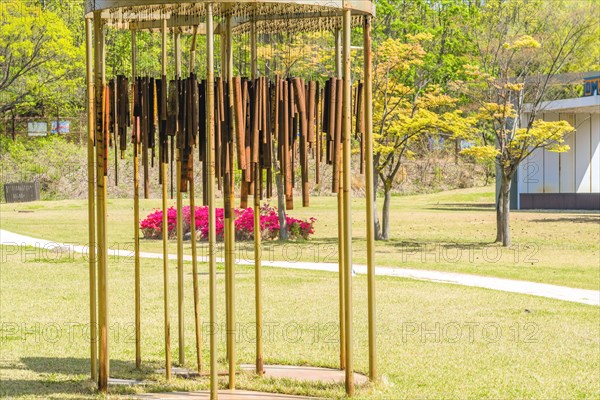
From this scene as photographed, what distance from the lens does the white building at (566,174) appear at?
41844 mm

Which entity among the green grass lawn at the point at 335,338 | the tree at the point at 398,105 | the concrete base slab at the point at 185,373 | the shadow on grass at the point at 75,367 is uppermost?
the tree at the point at 398,105

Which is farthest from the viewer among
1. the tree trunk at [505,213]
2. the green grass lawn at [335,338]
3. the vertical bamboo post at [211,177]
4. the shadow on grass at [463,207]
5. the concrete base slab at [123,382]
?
the shadow on grass at [463,207]

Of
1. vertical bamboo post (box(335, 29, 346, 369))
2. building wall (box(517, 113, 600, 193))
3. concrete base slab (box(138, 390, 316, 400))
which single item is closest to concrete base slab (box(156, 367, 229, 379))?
concrete base slab (box(138, 390, 316, 400))

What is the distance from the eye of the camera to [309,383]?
7.73m

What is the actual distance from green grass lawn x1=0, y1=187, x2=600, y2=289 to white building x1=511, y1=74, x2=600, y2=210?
1.80 metres

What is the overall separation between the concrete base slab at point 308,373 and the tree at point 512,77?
17.1 metres

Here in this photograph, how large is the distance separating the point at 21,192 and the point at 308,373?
39124 millimetres

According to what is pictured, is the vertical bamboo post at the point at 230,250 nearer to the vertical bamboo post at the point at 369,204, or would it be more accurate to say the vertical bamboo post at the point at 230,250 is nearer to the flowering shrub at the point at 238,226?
the vertical bamboo post at the point at 369,204

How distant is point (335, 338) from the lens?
10.3 m

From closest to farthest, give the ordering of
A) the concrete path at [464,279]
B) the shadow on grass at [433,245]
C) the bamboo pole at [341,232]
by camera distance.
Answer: the bamboo pole at [341,232]
the concrete path at [464,279]
the shadow on grass at [433,245]

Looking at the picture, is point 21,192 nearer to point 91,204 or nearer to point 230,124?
point 91,204

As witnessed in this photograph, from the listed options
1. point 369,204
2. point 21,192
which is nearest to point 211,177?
point 369,204

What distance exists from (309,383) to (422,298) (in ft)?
20.3

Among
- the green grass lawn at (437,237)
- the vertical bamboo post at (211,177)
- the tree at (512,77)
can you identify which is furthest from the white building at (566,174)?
the vertical bamboo post at (211,177)
